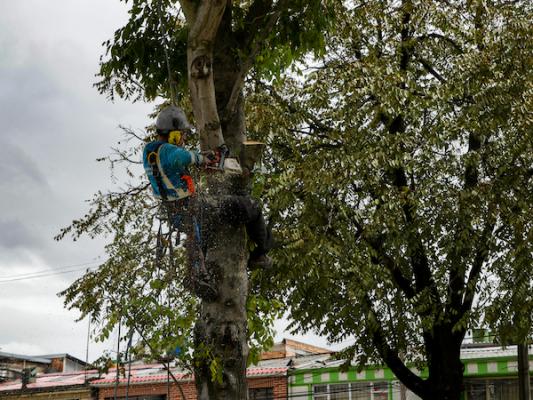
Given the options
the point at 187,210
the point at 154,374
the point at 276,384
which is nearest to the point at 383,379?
the point at 276,384

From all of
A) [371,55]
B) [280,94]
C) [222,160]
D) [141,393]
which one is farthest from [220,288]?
[141,393]

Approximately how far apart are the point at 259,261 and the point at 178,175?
1.51 metres

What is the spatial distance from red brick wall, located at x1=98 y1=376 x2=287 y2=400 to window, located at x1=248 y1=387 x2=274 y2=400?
0.15 m

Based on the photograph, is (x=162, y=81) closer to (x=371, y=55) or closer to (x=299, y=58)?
(x=299, y=58)

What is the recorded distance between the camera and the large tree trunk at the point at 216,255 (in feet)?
24.6

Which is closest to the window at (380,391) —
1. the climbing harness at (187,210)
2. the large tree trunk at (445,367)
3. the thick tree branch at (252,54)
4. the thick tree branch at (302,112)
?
the large tree trunk at (445,367)

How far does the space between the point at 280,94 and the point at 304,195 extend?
3022 millimetres

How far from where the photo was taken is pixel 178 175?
7.72m

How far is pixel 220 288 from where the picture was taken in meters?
7.73

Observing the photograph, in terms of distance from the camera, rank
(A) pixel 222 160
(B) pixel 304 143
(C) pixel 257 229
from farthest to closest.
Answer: (B) pixel 304 143 < (C) pixel 257 229 < (A) pixel 222 160

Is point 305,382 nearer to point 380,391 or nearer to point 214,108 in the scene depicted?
point 380,391

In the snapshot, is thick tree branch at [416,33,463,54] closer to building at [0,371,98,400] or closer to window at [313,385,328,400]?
window at [313,385,328,400]

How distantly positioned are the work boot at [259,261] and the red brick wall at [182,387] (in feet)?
63.2

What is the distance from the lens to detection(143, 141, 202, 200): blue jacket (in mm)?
7559
